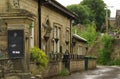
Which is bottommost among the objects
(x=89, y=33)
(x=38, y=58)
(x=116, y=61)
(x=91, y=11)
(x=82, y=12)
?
(x=116, y=61)

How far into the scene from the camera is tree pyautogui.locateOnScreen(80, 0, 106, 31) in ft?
327

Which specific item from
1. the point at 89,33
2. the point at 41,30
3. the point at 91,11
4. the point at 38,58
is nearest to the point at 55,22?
the point at 41,30

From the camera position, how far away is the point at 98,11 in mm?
100250

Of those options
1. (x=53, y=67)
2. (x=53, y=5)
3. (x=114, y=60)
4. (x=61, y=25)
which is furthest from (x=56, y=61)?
(x=114, y=60)

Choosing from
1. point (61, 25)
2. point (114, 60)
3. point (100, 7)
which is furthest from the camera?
point (100, 7)

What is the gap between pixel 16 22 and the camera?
1477 centimetres

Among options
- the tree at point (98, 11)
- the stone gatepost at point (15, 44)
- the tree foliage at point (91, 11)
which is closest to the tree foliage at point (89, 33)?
the tree foliage at point (91, 11)

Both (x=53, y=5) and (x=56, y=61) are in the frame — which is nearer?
(x=56, y=61)

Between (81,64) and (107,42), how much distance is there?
2496cm

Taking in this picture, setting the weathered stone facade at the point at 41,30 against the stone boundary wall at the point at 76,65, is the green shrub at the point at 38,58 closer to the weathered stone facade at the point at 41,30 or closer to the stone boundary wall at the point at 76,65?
the weathered stone facade at the point at 41,30

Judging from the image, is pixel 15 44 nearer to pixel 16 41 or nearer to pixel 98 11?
pixel 16 41

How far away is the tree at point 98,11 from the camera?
99562 mm

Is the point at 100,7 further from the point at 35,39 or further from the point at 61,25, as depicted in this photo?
the point at 35,39

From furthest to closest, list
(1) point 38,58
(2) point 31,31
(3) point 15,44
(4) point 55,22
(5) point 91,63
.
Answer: (5) point 91,63 < (4) point 55,22 < (2) point 31,31 < (1) point 38,58 < (3) point 15,44
